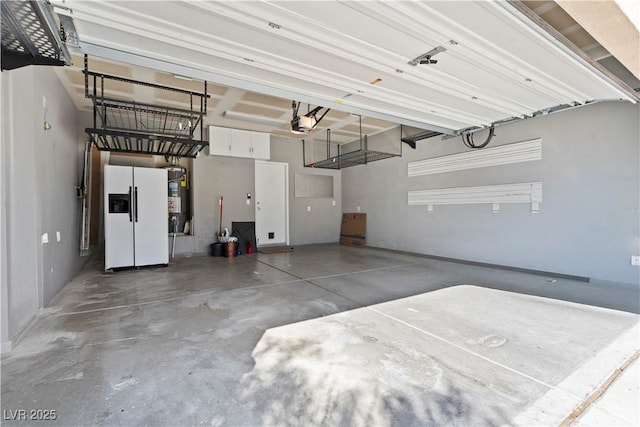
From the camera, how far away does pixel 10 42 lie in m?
1.65

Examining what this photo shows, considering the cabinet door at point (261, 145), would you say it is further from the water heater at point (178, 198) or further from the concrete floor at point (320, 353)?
the concrete floor at point (320, 353)

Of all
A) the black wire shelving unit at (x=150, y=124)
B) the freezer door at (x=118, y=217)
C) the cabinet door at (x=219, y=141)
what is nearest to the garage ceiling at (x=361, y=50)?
the black wire shelving unit at (x=150, y=124)

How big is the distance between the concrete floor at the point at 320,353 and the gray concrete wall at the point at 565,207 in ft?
1.96

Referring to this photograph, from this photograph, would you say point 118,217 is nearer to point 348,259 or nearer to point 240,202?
point 240,202

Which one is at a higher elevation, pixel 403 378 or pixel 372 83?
pixel 372 83

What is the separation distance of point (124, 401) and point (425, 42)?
3314mm

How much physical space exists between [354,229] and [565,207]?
16.8 ft

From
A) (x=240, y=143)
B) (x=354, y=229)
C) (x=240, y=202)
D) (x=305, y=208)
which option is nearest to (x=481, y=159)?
(x=354, y=229)

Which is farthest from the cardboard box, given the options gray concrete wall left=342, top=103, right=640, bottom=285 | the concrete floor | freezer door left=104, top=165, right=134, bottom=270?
freezer door left=104, top=165, right=134, bottom=270

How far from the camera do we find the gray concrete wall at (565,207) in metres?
4.00

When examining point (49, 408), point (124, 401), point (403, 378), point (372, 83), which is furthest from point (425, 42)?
point (49, 408)

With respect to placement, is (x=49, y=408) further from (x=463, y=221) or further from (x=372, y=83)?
(x=463, y=221)

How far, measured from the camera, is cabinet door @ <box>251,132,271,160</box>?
7551 mm

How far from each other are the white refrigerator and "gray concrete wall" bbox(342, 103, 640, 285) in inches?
225
